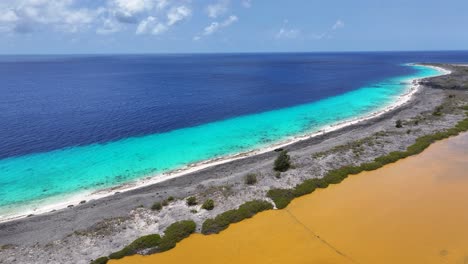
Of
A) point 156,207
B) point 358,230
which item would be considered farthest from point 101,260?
point 358,230

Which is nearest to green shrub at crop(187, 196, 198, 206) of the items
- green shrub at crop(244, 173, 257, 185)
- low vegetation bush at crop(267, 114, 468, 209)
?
green shrub at crop(244, 173, 257, 185)

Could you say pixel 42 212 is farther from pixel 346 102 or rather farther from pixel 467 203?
pixel 346 102

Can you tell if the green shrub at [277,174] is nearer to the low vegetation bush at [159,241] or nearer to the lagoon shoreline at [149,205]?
the lagoon shoreline at [149,205]

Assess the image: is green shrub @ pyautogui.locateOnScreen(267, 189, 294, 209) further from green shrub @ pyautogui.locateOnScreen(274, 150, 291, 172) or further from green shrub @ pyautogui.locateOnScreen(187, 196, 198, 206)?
green shrub @ pyautogui.locateOnScreen(187, 196, 198, 206)

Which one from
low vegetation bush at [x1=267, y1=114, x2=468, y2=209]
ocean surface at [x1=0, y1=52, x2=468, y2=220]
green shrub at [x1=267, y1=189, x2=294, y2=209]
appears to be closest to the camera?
green shrub at [x1=267, y1=189, x2=294, y2=209]

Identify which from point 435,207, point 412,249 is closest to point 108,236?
point 412,249

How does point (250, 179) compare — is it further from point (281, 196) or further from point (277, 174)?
point (281, 196)
